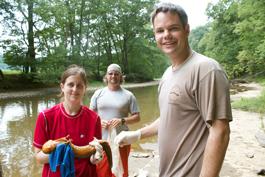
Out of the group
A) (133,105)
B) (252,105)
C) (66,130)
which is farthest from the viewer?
(252,105)

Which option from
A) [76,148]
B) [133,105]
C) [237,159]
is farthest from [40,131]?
[237,159]

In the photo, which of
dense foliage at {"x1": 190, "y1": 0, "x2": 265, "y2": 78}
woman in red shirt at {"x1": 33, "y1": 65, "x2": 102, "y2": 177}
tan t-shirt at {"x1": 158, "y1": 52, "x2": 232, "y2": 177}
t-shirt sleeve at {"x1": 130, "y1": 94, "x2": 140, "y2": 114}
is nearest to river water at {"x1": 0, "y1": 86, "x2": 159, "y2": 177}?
t-shirt sleeve at {"x1": 130, "y1": 94, "x2": 140, "y2": 114}

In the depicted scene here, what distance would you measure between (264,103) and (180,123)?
13.1 metres

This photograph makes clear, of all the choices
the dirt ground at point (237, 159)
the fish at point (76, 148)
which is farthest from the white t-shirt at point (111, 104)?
the fish at point (76, 148)

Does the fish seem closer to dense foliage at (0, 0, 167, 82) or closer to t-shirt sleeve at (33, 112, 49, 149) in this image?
t-shirt sleeve at (33, 112, 49, 149)

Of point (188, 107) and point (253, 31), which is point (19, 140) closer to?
point (188, 107)

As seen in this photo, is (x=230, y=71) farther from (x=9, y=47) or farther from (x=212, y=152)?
(x=9, y=47)

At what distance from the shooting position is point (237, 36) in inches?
1369

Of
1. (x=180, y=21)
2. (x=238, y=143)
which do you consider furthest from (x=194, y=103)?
(x=238, y=143)

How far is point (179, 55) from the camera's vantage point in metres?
1.79

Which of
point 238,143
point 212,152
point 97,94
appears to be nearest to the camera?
point 212,152

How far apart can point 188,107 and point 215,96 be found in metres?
0.18

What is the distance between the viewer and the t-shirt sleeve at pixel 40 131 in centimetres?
228

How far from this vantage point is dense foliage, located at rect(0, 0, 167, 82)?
84.7 feet
